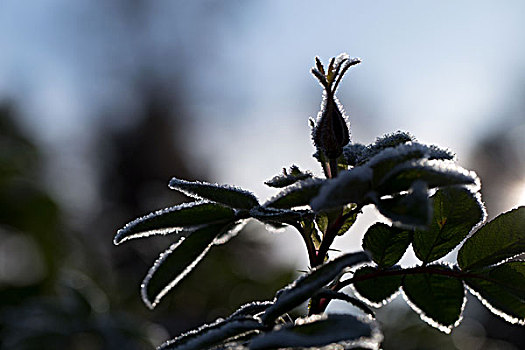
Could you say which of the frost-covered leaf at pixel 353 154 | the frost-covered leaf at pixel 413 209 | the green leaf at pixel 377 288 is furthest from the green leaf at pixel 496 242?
the frost-covered leaf at pixel 413 209

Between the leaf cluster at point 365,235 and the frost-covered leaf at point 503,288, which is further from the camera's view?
the frost-covered leaf at point 503,288

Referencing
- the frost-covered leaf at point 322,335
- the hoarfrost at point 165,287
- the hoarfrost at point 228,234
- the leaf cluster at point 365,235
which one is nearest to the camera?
the frost-covered leaf at point 322,335

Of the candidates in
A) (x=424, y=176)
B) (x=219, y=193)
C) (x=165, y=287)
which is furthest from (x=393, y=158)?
(x=165, y=287)

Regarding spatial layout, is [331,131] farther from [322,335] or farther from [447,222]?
[322,335]

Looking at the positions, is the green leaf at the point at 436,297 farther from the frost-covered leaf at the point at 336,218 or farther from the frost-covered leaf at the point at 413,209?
the frost-covered leaf at the point at 413,209

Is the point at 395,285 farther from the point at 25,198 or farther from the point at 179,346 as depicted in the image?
the point at 25,198

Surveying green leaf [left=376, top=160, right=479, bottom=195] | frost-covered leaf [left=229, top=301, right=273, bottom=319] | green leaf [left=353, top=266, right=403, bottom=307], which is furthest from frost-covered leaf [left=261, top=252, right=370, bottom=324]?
green leaf [left=353, top=266, right=403, bottom=307]

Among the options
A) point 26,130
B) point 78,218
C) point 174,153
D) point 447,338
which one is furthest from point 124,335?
point 174,153
